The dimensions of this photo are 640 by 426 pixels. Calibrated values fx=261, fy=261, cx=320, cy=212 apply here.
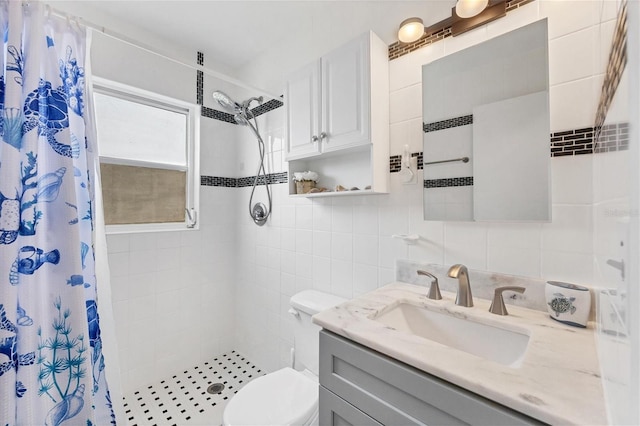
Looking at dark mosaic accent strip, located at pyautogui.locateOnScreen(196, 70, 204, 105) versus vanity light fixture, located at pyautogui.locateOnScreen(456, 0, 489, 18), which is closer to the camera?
vanity light fixture, located at pyautogui.locateOnScreen(456, 0, 489, 18)

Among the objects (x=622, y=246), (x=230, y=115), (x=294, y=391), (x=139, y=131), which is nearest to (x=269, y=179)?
(x=230, y=115)

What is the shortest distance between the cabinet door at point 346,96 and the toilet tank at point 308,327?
83 centimetres

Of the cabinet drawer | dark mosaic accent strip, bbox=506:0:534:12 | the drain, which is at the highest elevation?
dark mosaic accent strip, bbox=506:0:534:12

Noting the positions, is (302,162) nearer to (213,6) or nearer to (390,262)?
(390,262)

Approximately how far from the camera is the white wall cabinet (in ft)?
4.07

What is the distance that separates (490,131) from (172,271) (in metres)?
2.15

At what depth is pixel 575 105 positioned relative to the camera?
88cm

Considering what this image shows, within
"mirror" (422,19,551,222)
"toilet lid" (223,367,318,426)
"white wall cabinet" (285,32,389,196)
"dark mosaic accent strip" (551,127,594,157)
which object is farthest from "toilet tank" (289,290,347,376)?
"dark mosaic accent strip" (551,127,594,157)

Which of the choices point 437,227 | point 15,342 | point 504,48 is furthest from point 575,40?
point 15,342

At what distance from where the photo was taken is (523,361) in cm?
66

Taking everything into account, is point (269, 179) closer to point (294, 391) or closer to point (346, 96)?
point (346, 96)

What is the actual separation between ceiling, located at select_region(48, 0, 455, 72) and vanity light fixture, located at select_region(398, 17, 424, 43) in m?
0.08

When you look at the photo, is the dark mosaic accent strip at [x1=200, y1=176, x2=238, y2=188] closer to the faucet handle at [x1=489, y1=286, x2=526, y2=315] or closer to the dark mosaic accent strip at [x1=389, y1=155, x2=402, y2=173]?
the dark mosaic accent strip at [x1=389, y1=155, x2=402, y2=173]

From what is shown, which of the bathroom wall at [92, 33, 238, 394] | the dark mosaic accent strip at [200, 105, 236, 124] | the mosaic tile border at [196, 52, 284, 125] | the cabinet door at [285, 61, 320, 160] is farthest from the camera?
the dark mosaic accent strip at [200, 105, 236, 124]
